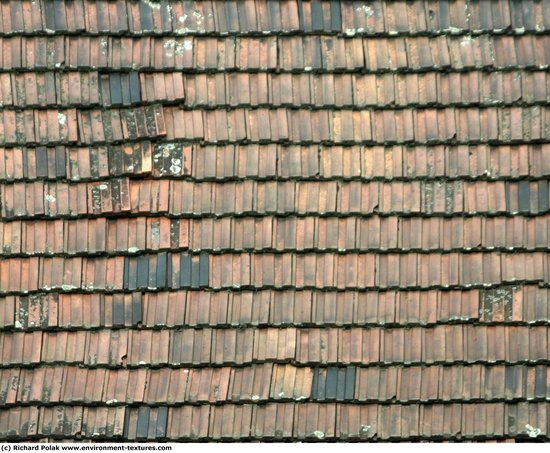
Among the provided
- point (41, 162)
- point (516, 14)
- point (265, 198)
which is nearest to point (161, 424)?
point (265, 198)

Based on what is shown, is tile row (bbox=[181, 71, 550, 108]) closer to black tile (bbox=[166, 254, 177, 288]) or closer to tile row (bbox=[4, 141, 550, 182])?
tile row (bbox=[4, 141, 550, 182])

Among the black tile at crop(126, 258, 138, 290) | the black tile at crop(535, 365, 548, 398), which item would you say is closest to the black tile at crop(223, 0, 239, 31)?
the black tile at crop(126, 258, 138, 290)

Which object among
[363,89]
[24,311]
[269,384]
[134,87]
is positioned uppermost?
[363,89]

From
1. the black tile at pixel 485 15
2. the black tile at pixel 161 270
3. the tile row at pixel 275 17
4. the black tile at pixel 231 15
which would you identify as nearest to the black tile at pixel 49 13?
the tile row at pixel 275 17

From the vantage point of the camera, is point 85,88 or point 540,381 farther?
point 85,88

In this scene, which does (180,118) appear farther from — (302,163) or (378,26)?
(378,26)

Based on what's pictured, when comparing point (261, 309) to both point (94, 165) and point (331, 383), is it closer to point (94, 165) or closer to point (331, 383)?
point (331, 383)

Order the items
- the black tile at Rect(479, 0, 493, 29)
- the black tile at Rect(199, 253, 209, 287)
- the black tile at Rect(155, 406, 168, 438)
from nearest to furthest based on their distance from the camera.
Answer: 1. the black tile at Rect(155, 406, 168, 438)
2. the black tile at Rect(199, 253, 209, 287)
3. the black tile at Rect(479, 0, 493, 29)

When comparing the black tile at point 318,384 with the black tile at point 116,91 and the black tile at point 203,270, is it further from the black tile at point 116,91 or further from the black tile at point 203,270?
the black tile at point 116,91
